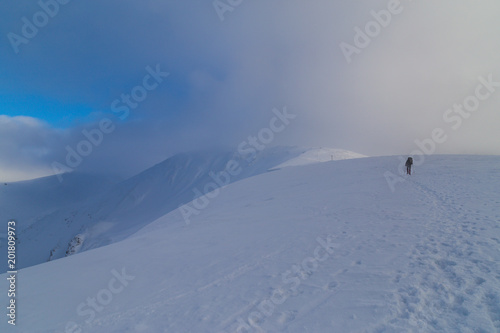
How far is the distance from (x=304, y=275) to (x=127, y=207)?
115m

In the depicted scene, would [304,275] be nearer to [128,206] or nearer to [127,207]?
[127,207]

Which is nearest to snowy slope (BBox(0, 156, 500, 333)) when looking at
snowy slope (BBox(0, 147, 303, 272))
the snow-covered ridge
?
snowy slope (BBox(0, 147, 303, 272))

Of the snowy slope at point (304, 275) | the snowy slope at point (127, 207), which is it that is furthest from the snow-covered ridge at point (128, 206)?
the snowy slope at point (304, 275)

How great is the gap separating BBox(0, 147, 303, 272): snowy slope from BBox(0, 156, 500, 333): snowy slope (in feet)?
188

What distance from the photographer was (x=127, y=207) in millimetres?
108812

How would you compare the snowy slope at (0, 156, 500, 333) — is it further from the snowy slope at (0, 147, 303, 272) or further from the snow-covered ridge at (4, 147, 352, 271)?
the snow-covered ridge at (4, 147, 352, 271)

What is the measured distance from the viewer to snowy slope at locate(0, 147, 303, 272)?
75.5 meters

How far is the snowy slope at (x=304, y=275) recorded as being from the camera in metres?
5.13

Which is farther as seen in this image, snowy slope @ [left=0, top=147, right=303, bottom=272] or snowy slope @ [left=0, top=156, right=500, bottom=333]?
snowy slope @ [left=0, top=147, right=303, bottom=272]

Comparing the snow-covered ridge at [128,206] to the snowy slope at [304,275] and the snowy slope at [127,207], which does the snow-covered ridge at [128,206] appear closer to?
the snowy slope at [127,207]

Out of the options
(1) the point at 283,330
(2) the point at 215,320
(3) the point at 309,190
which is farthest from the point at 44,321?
(3) the point at 309,190

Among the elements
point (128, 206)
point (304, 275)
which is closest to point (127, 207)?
point (128, 206)

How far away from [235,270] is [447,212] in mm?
8904

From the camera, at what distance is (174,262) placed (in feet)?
32.5
